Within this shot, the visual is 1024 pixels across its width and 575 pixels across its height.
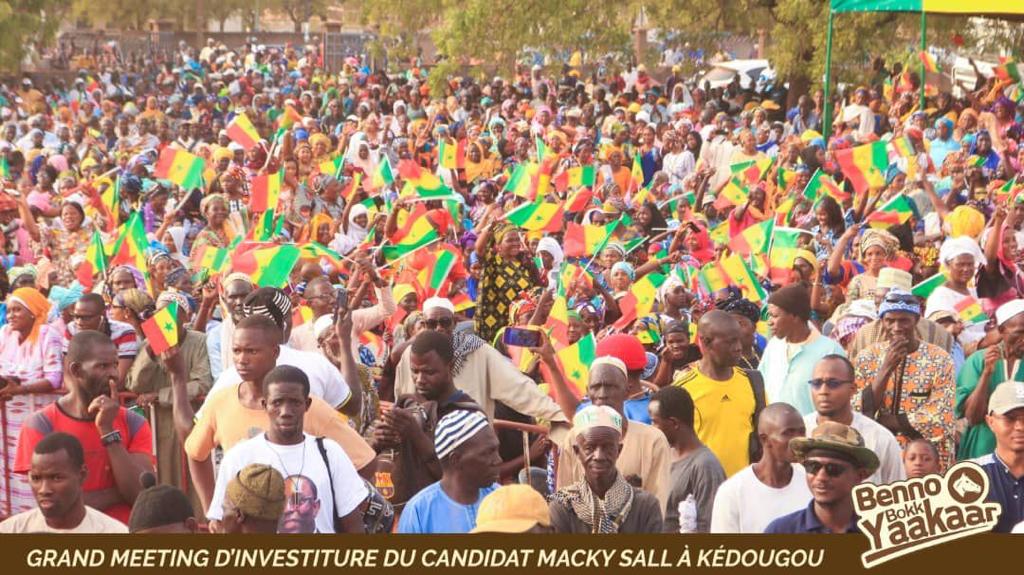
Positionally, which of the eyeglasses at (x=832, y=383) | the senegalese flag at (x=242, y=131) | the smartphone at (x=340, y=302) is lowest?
the smartphone at (x=340, y=302)

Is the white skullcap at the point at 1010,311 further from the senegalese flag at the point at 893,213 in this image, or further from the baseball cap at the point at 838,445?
the senegalese flag at the point at 893,213

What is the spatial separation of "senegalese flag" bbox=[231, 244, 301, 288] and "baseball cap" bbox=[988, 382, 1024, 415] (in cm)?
445

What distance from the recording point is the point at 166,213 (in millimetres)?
12867

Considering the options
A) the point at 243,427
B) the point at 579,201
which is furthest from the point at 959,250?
the point at 579,201

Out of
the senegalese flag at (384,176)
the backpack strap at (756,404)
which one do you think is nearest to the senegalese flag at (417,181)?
the senegalese flag at (384,176)

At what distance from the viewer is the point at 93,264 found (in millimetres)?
10555

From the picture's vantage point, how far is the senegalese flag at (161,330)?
697 cm

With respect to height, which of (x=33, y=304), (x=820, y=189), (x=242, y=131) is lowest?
(x=33, y=304)

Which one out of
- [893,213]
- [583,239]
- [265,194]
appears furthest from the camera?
[265,194]

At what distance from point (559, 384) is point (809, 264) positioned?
306 centimetres

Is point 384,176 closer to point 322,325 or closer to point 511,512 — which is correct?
point 322,325

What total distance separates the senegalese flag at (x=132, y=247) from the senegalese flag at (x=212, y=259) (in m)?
0.35

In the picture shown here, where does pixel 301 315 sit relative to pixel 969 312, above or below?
below

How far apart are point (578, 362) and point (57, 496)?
10.0ft
